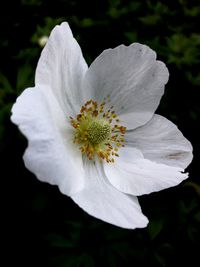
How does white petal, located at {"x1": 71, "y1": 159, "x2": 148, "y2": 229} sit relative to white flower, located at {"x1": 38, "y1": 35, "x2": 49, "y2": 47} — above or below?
below

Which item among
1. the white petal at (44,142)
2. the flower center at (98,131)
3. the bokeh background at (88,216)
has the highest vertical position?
the white petal at (44,142)

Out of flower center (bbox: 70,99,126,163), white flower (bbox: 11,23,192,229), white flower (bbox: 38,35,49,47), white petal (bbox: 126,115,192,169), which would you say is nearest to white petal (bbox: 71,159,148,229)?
white flower (bbox: 11,23,192,229)

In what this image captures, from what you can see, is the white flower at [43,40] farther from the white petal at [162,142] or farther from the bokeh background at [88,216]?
the white petal at [162,142]

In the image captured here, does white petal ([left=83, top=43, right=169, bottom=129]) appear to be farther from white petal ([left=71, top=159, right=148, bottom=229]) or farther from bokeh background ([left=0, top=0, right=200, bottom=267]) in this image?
bokeh background ([left=0, top=0, right=200, bottom=267])

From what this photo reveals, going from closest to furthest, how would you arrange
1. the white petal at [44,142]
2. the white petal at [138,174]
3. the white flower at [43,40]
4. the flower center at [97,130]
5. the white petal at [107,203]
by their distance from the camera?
the white petal at [44,142] → the white petal at [107,203] → the white petal at [138,174] → the flower center at [97,130] → the white flower at [43,40]

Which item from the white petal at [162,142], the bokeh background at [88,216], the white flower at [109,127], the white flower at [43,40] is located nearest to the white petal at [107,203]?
the white flower at [109,127]

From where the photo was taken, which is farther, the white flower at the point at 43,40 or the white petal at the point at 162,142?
the white flower at the point at 43,40
